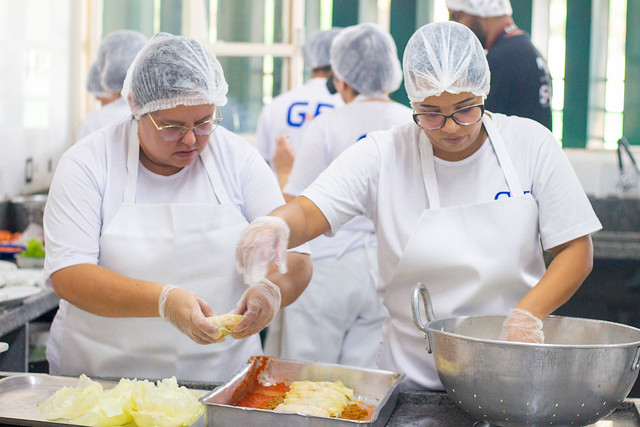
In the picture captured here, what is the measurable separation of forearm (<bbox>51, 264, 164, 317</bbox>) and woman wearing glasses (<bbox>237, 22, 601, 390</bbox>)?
377 millimetres

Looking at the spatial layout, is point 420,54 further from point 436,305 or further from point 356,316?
point 356,316

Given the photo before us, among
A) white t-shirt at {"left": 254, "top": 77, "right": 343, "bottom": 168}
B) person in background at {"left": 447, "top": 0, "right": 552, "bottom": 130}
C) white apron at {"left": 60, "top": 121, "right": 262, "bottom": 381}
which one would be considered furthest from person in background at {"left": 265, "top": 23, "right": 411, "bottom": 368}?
white apron at {"left": 60, "top": 121, "right": 262, "bottom": 381}

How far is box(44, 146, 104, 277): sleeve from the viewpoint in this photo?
1.93m

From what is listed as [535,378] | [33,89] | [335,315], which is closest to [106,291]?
[535,378]

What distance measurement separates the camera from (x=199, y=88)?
1967mm

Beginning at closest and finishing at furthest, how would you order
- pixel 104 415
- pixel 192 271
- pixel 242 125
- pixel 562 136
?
pixel 104 415 → pixel 192 271 → pixel 562 136 → pixel 242 125

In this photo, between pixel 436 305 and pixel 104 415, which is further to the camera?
pixel 436 305

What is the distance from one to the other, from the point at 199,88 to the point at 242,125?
143 inches

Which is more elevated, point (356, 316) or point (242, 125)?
point (242, 125)

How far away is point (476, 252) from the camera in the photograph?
1.90 meters

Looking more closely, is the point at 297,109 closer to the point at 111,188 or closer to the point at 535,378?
the point at 111,188

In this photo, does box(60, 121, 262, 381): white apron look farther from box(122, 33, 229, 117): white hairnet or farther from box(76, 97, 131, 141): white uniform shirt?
box(76, 97, 131, 141): white uniform shirt

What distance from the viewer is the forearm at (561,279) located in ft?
5.79

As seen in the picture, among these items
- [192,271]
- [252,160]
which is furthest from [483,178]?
[192,271]
